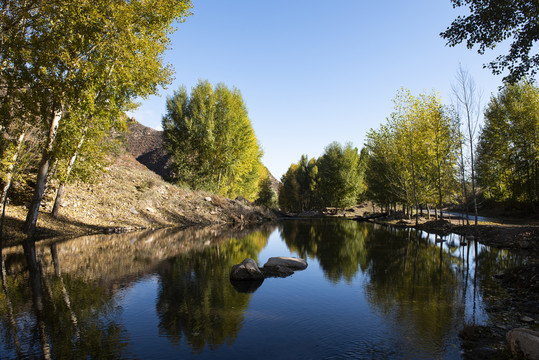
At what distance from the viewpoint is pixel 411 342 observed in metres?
6.00

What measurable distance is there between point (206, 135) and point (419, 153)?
22.6 meters

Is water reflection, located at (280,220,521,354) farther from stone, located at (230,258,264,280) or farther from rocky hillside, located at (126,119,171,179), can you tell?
rocky hillside, located at (126,119,171,179)

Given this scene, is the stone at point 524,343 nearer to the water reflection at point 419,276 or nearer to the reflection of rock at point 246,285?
the water reflection at point 419,276

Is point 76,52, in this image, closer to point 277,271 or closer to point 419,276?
point 277,271

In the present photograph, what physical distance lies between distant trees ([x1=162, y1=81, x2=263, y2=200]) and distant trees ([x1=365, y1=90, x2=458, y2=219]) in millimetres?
16603

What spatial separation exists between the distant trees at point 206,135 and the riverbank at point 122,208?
11.4ft

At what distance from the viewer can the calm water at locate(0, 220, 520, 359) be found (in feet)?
18.7

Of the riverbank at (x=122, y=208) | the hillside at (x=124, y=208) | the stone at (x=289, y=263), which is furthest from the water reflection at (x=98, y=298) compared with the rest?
the hillside at (x=124, y=208)

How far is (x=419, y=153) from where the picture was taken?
3133 cm

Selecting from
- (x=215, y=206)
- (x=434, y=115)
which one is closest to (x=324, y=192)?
(x=215, y=206)

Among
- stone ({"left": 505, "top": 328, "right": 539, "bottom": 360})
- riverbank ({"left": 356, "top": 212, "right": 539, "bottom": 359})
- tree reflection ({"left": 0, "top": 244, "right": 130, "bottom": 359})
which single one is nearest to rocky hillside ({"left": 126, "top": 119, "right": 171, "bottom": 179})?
tree reflection ({"left": 0, "top": 244, "right": 130, "bottom": 359})

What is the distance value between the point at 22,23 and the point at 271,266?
15.0 m

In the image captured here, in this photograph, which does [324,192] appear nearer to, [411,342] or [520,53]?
[520,53]

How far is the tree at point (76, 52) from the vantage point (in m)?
14.1
